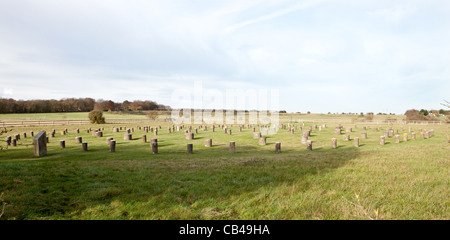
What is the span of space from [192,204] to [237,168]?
3.95 meters

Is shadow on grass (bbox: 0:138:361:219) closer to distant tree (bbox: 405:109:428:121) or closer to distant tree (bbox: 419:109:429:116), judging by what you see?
distant tree (bbox: 405:109:428:121)

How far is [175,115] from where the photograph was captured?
6656cm

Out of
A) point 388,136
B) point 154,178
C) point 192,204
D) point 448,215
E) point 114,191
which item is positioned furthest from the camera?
point 388,136

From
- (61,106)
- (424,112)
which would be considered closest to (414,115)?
(424,112)

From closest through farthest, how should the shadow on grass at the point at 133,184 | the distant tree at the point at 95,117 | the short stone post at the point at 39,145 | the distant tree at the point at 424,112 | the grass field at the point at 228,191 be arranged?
the grass field at the point at 228,191 < the shadow on grass at the point at 133,184 < the short stone post at the point at 39,145 < the distant tree at the point at 95,117 < the distant tree at the point at 424,112

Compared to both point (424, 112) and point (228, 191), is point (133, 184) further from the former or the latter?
point (424, 112)

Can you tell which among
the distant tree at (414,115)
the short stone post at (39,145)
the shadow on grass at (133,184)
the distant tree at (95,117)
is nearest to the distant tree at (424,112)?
the distant tree at (414,115)

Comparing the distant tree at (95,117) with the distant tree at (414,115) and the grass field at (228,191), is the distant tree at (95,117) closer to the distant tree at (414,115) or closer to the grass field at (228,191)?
the grass field at (228,191)

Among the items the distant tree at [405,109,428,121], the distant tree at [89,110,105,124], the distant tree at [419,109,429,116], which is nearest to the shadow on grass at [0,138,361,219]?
the distant tree at [89,110,105,124]

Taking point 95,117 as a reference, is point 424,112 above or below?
above
